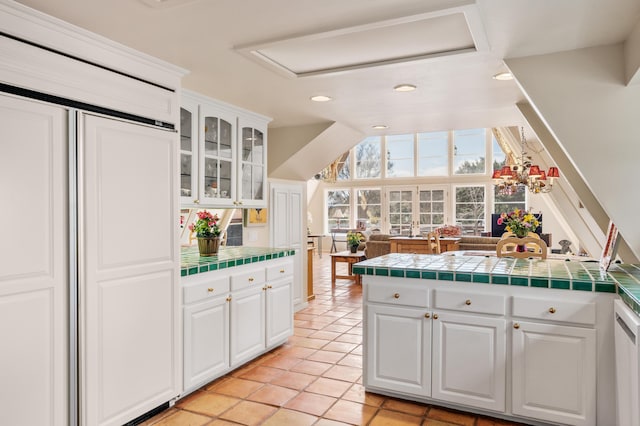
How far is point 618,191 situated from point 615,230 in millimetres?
362

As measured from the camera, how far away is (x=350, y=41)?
254cm

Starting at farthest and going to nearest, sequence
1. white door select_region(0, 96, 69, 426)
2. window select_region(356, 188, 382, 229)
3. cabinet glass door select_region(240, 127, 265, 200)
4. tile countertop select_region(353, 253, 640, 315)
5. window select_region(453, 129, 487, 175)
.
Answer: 1. window select_region(356, 188, 382, 229)
2. window select_region(453, 129, 487, 175)
3. cabinet glass door select_region(240, 127, 265, 200)
4. tile countertop select_region(353, 253, 640, 315)
5. white door select_region(0, 96, 69, 426)

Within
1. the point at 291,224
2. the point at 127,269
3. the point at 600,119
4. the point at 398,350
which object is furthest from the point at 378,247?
the point at 127,269

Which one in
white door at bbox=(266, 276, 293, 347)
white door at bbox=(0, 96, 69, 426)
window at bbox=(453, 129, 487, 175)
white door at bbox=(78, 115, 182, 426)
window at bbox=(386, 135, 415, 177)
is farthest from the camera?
window at bbox=(386, 135, 415, 177)

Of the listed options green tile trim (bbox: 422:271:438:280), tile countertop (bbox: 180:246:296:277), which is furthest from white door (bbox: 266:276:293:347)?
green tile trim (bbox: 422:271:438:280)

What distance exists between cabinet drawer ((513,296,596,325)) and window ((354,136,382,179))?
10490mm

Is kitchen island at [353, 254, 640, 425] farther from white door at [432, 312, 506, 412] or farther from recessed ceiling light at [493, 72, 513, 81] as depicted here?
recessed ceiling light at [493, 72, 513, 81]

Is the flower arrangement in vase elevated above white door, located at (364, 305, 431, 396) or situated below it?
above

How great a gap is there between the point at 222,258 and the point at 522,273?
217cm

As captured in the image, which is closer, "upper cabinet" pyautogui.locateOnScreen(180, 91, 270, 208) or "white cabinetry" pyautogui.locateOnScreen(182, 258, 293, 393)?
"white cabinetry" pyautogui.locateOnScreen(182, 258, 293, 393)

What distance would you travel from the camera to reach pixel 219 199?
380 cm

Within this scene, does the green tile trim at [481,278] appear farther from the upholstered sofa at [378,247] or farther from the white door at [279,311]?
the upholstered sofa at [378,247]

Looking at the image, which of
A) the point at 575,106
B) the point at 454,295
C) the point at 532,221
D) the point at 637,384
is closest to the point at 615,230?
the point at 575,106

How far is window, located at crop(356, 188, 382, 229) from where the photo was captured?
12883 mm
